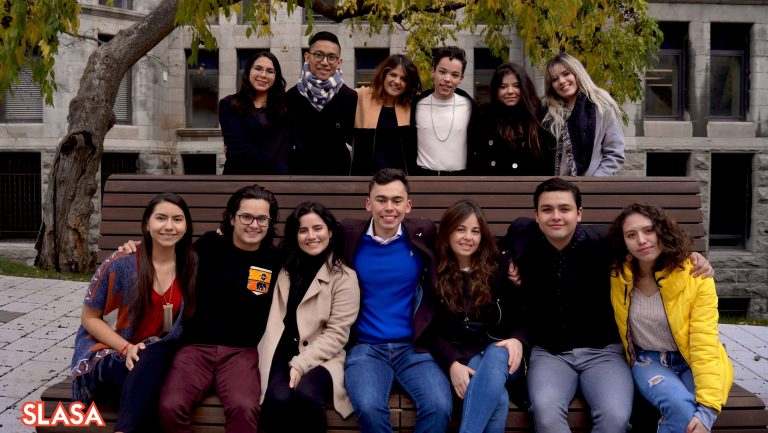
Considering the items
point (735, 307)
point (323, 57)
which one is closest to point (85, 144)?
point (323, 57)

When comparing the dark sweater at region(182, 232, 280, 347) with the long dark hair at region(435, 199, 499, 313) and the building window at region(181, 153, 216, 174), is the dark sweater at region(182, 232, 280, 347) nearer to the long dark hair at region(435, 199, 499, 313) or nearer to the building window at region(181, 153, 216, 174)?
the long dark hair at region(435, 199, 499, 313)

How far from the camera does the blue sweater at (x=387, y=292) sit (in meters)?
3.90

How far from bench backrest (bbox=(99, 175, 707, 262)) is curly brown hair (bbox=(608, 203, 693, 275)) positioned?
3.50 feet

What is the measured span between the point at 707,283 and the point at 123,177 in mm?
4002

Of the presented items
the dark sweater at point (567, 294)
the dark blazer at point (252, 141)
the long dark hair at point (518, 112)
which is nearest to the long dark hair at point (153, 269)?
the dark blazer at point (252, 141)

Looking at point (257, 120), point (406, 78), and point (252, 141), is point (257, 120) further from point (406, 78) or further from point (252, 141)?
point (406, 78)

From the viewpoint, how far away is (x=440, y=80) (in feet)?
16.6

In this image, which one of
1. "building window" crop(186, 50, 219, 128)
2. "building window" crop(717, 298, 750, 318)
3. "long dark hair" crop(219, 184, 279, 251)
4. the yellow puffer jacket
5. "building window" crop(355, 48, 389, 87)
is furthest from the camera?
Result: "building window" crop(186, 50, 219, 128)

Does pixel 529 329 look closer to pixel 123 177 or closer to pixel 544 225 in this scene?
pixel 544 225

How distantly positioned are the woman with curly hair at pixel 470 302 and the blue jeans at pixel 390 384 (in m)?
0.14

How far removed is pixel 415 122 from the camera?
5.21 meters

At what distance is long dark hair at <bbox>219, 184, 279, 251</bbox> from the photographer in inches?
157

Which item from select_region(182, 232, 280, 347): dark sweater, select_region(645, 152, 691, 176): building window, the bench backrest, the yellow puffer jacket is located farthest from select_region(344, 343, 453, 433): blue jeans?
select_region(645, 152, 691, 176): building window

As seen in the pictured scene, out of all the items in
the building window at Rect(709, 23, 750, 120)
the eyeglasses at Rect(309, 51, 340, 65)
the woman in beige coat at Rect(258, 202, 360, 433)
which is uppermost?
the building window at Rect(709, 23, 750, 120)
